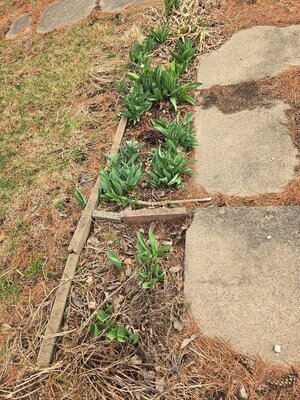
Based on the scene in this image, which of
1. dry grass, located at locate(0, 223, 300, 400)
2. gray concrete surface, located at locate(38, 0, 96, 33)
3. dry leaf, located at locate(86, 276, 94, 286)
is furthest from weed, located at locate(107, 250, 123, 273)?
gray concrete surface, located at locate(38, 0, 96, 33)

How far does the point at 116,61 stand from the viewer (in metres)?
4.63

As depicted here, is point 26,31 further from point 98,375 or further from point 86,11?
point 98,375

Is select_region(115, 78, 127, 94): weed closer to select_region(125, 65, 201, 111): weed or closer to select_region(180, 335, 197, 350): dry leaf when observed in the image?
select_region(125, 65, 201, 111): weed

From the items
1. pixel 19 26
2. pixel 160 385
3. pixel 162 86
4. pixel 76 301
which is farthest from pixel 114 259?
pixel 19 26

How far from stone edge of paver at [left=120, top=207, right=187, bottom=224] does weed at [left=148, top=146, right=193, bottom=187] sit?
285 mm

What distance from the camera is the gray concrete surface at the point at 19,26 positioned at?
20.0ft

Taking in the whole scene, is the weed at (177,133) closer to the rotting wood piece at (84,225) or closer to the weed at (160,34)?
the rotting wood piece at (84,225)

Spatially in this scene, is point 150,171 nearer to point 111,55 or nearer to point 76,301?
point 76,301

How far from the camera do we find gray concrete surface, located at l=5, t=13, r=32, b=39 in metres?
6.10

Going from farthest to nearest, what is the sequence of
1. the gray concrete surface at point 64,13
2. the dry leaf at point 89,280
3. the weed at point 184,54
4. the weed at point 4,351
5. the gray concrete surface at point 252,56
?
1. the gray concrete surface at point 64,13
2. the weed at point 184,54
3. the gray concrete surface at point 252,56
4. the dry leaf at point 89,280
5. the weed at point 4,351

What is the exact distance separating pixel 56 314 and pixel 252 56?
128 inches

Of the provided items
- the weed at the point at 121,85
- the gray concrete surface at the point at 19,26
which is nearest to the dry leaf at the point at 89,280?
the weed at the point at 121,85

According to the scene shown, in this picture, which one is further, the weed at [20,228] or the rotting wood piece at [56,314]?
the weed at [20,228]

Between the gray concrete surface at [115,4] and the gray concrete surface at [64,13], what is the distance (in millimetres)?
199
